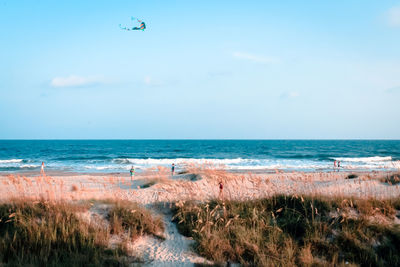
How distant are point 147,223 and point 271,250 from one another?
255 centimetres

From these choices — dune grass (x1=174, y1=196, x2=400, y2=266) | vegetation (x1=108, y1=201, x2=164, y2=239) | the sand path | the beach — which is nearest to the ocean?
the beach

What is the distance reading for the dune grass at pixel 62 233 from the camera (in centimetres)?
437

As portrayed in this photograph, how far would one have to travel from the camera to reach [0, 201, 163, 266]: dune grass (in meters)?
4.37

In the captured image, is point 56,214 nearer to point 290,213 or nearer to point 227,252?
point 227,252

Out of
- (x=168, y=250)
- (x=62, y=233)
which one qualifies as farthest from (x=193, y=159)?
(x=62, y=233)

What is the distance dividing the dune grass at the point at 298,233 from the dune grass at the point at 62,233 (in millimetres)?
1206

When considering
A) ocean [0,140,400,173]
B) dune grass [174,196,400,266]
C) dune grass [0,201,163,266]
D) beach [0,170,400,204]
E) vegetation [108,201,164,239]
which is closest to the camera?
dune grass [0,201,163,266]

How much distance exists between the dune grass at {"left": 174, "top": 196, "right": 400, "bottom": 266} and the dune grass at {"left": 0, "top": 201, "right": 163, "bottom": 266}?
121 centimetres

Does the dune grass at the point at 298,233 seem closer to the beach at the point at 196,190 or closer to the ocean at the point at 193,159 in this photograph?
the beach at the point at 196,190

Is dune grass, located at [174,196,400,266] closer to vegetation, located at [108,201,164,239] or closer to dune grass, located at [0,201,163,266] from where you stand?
vegetation, located at [108,201,164,239]

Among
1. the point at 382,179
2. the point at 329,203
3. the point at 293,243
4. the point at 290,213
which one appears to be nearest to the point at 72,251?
the point at 293,243

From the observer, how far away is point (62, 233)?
497 cm

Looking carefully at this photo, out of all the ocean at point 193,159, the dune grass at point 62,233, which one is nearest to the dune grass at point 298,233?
the dune grass at point 62,233

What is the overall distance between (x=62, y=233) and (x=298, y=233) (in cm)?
464
